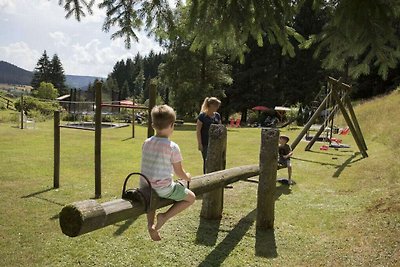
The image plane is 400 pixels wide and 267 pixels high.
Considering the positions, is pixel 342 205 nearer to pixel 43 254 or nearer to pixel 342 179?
pixel 342 179

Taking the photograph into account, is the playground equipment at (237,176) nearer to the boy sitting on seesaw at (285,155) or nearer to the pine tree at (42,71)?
the boy sitting on seesaw at (285,155)

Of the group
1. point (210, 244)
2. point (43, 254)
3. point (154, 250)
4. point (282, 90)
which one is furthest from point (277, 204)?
point (282, 90)

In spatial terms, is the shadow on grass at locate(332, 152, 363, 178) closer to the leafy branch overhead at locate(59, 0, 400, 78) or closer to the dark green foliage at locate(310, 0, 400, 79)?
the leafy branch overhead at locate(59, 0, 400, 78)

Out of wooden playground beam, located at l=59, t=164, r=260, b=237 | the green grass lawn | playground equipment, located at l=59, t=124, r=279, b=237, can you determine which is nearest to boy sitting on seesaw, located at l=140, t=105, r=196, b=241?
wooden playground beam, located at l=59, t=164, r=260, b=237

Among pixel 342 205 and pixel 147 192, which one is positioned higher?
pixel 147 192

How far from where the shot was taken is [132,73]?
128 meters

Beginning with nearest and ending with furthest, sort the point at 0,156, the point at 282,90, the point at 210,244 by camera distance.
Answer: the point at 210,244 < the point at 0,156 < the point at 282,90

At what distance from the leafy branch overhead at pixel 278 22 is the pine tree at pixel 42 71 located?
274ft

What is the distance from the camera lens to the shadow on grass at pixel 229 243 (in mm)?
5106

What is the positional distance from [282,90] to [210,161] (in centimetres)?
3942

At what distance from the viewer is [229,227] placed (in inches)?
247

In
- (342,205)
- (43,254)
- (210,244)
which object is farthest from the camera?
(342,205)

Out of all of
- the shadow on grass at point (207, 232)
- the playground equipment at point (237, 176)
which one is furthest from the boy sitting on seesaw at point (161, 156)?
the shadow on grass at point (207, 232)

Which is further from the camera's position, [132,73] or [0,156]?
[132,73]
